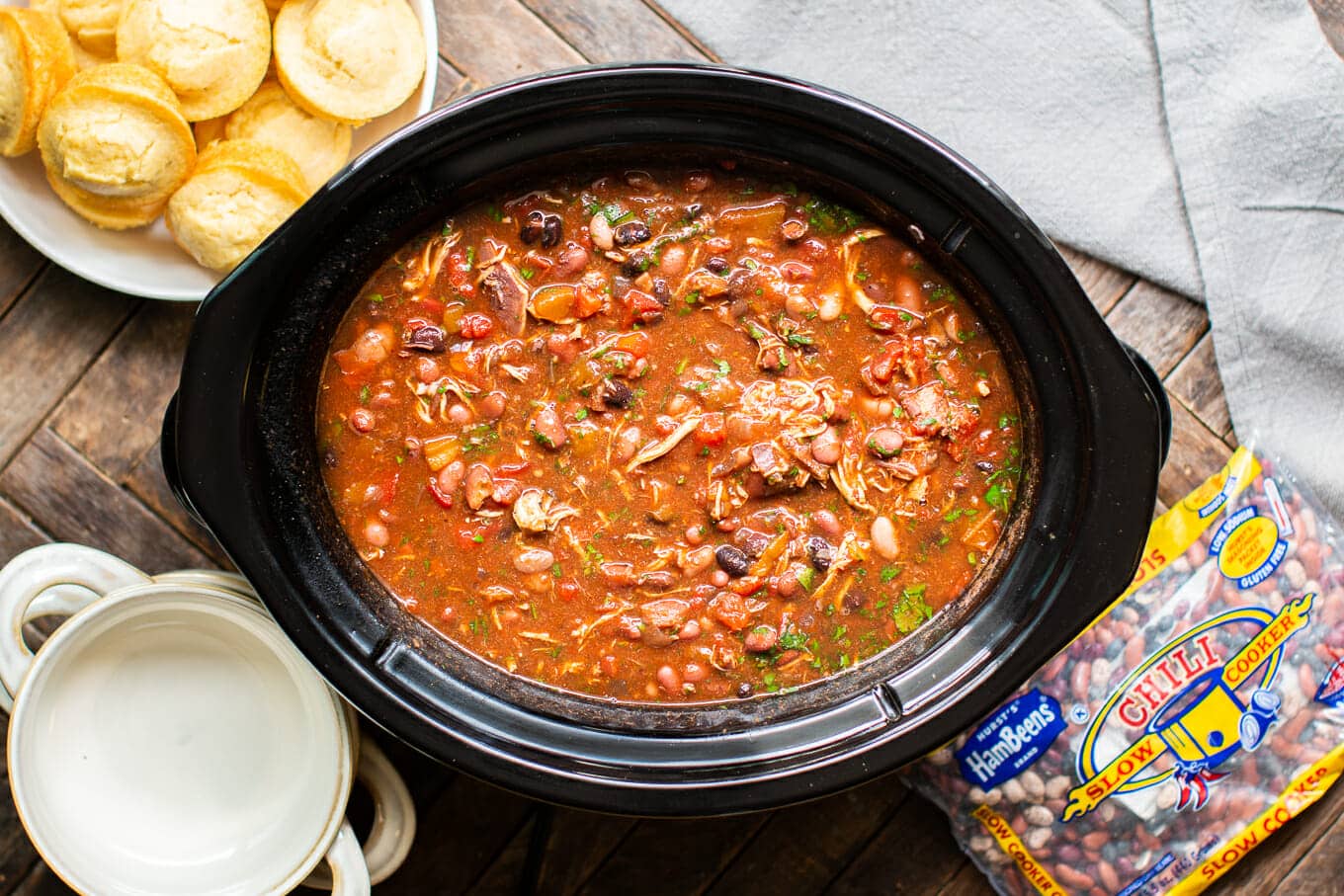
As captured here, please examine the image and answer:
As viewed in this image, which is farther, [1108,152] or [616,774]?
[1108,152]

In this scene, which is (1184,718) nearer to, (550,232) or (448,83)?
(550,232)

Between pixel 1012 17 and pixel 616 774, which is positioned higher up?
pixel 1012 17

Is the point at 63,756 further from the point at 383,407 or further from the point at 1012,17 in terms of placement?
the point at 1012,17

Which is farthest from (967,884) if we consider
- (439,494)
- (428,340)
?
(428,340)

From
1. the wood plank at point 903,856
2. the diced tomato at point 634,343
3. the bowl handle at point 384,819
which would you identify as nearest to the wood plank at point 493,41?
the diced tomato at point 634,343

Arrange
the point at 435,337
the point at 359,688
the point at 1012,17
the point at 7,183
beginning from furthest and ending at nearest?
the point at 1012,17, the point at 7,183, the point at 435,337, the point at 359,688

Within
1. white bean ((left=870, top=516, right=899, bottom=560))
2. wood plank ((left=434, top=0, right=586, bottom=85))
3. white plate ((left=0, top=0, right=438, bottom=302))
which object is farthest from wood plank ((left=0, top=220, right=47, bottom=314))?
white bean ((left=870, top=516, right=899, bottom=560))

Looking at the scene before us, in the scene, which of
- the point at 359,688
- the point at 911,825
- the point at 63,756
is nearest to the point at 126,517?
the point at 63,756
